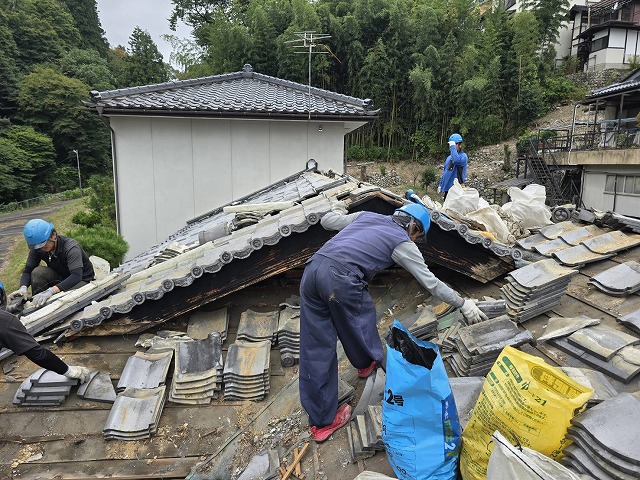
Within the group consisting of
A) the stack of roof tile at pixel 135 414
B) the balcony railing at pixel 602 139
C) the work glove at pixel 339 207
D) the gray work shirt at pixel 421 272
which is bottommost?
the stack of roof tile at pixel 135 414

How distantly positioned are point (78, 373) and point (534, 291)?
4.08 m

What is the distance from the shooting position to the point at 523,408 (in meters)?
1.84

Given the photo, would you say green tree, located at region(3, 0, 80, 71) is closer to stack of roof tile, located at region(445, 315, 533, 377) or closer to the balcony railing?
the balcony railing

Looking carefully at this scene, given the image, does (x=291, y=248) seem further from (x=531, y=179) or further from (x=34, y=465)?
(x=531, y=179)

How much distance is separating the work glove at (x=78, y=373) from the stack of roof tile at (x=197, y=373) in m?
0.78

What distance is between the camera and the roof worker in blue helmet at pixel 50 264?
4855 mm

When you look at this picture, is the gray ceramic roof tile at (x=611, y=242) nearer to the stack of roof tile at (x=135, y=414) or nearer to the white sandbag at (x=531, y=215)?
the white sandbag at (x=531, y=215)

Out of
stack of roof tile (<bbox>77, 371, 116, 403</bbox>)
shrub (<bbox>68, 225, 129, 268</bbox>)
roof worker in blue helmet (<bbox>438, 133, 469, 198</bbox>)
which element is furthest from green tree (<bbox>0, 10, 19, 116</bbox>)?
stack of roof tile (<bbox>77, 371, 116, 403</bbox>)

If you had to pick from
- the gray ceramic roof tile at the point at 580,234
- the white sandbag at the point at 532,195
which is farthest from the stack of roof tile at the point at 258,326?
the white sandbag at the point at 532,195

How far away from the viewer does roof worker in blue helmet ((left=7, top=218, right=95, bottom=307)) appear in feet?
15.9

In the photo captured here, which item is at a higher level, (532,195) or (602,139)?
(602,139)

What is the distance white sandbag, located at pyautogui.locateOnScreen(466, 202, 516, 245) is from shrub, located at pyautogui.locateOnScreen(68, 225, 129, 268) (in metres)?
7.34

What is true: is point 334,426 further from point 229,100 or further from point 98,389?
point 229,100

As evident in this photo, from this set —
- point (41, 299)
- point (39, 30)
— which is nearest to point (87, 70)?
point (39, 30)
